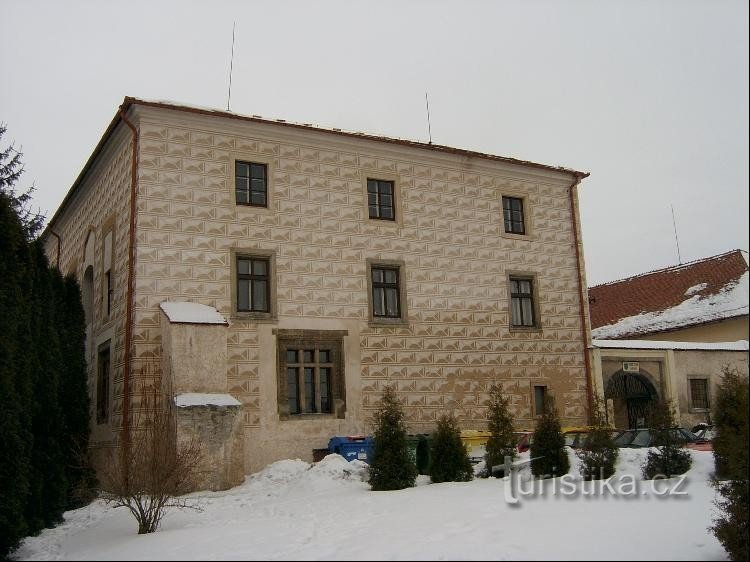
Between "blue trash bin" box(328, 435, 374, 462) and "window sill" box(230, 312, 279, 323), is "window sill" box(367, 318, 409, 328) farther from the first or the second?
"blue trash bin" box(328, 435, 374, 462)

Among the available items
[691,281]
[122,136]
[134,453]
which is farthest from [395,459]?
[691,281]

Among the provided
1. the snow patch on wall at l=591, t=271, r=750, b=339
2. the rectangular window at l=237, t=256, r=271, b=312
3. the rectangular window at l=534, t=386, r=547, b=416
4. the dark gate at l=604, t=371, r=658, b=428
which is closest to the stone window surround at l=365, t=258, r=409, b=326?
the rectangular window at l=237, t=256, r=271, b=312

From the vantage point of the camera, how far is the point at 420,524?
10164 millimetres

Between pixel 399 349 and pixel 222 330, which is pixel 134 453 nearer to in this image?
pixel 222 330

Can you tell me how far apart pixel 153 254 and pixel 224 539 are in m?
9.08

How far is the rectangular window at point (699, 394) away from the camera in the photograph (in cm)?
2583

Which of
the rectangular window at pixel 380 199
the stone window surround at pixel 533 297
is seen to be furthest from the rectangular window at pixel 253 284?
the stone window surround at pixel 533 297

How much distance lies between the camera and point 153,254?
17953 millimetres

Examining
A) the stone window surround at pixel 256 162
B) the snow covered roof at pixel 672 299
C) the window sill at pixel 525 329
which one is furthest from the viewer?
the snow covered roof at pixel 672 299

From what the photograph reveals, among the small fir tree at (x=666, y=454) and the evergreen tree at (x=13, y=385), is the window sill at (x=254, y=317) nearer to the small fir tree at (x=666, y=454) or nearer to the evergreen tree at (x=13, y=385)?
the evergreen tree at (x=13, y=385)

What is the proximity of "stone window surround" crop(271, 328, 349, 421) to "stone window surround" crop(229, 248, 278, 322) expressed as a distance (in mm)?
428

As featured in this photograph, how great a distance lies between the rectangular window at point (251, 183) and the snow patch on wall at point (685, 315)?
16.5m

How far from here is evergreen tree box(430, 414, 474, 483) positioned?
48.8 feet

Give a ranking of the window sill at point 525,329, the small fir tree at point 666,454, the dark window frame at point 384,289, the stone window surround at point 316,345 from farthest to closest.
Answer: the window sill at point 525,329 < the dark window frame at point 384,289 < the stone window surround at point 316,345 < the small fir tree at point 666,454
